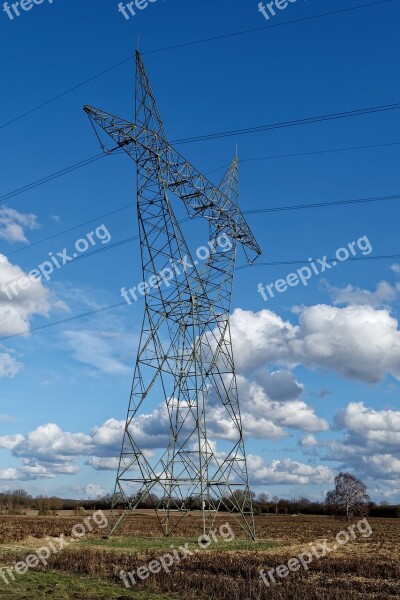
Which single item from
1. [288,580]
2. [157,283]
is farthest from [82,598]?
[157,283]

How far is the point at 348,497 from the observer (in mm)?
88125

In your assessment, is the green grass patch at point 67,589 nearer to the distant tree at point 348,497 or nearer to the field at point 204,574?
the field at point 204,574

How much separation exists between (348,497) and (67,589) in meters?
78.0

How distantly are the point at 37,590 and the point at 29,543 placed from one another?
15679 millimetres

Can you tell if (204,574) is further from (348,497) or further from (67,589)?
(348,497)

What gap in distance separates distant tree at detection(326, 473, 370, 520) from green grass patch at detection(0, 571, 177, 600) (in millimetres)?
73626

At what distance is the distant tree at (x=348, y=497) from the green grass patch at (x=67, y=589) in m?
73.6

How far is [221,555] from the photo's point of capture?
81.1 ft

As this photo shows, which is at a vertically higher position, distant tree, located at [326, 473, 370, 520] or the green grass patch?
distant tree, located at [326, 473, 370, 520]

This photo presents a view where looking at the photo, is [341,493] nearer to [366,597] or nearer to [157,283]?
[157,283]

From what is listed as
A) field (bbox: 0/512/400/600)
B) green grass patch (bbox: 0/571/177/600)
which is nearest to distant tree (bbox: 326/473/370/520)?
field (bbox: 0/512/400/600)

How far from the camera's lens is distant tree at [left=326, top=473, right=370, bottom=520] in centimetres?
8719

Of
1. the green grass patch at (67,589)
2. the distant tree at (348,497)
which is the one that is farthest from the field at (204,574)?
the distant tree at (348,497)

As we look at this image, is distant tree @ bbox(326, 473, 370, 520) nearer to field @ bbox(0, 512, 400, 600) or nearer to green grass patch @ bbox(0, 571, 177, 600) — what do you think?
field @ bbox(0, 512, 400, 600)
